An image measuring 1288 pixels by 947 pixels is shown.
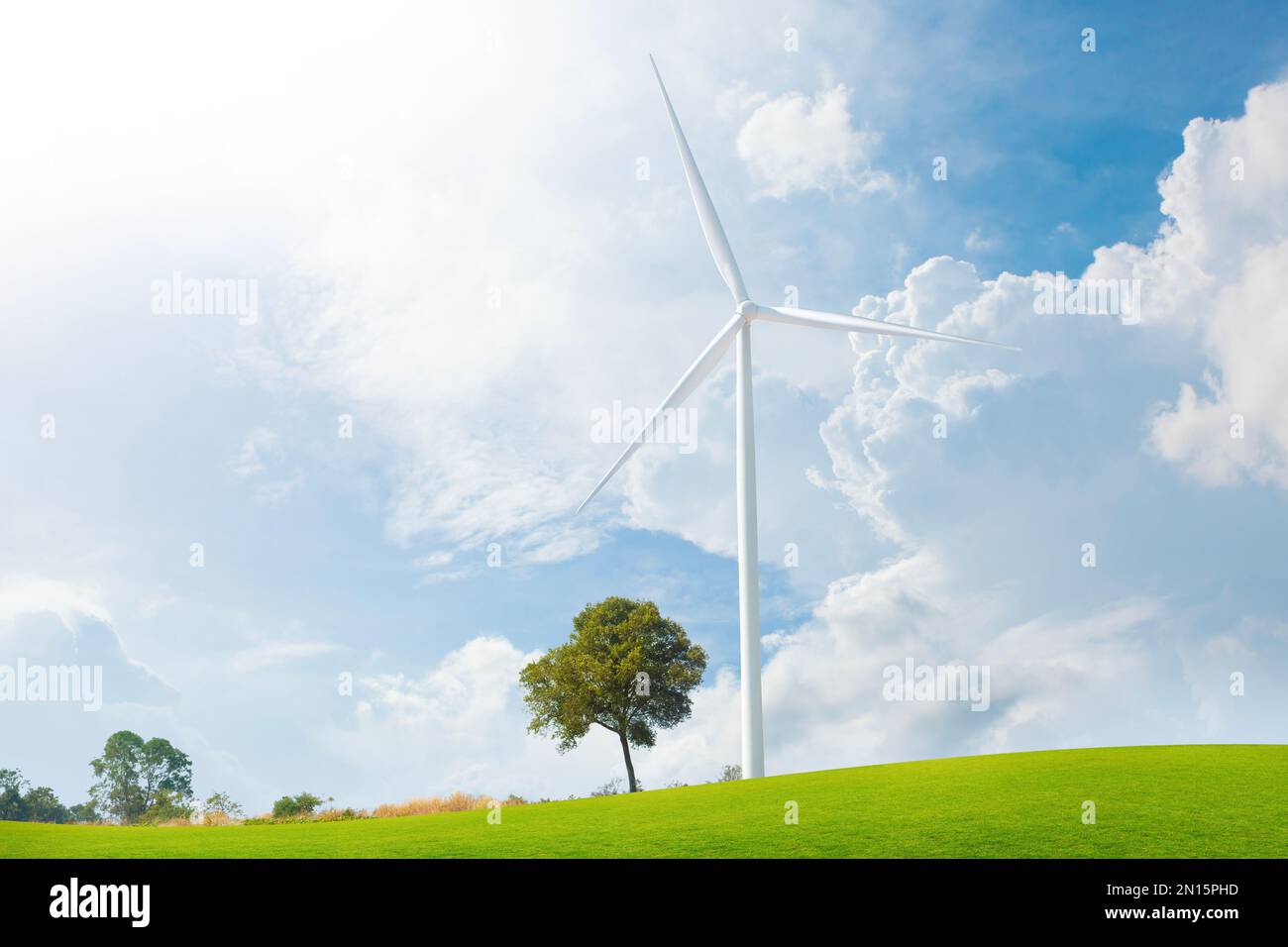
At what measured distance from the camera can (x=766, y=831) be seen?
76.0 ft

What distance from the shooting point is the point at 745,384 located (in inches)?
1698

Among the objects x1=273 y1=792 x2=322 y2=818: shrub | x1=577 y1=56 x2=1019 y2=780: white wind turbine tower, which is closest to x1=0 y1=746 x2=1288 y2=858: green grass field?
x1=577 y1=56 x2=1019 y2=780: white wind turbine tower

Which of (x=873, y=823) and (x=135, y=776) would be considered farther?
(x=135, y=776)

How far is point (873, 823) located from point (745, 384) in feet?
77.5

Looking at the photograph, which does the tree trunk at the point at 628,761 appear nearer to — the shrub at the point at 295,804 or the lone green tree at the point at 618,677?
the lone green tree at the point at 618,677

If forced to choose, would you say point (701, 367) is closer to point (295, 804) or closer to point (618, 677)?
point (618, 677)

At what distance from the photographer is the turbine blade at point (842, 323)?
1681 inches

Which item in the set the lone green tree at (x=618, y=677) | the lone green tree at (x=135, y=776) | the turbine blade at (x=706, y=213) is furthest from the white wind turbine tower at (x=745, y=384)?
the lone green tree at (x=135, y=776)

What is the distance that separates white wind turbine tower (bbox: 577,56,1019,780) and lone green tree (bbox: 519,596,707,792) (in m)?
15.9

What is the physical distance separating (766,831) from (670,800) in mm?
8699

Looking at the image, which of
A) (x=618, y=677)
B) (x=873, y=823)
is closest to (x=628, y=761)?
(x=618, y=677)

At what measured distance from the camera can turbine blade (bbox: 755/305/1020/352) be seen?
4269 centimetres

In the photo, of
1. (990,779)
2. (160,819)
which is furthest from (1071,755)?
(160,819)

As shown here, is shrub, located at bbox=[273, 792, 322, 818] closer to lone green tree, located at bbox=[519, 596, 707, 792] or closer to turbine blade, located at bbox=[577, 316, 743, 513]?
lone green tree, located at bbox=[519, 596, 707, 792]
